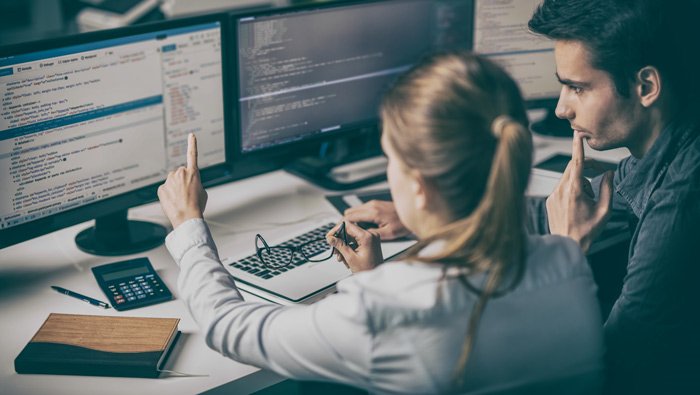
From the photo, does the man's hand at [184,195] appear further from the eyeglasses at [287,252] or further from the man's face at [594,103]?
the man's face at [594,103]

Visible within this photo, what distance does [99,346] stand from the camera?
50.7 inches

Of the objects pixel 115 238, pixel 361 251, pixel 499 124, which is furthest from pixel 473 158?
pixel 115 238

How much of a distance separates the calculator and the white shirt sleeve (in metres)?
0.23

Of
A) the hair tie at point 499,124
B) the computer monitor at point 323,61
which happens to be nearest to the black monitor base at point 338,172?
the computer monitor at point 323,61

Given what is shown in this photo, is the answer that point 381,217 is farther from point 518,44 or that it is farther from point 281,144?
point 518,44

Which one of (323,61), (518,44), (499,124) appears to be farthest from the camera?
(518,44)

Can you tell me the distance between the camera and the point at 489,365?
3.25ft

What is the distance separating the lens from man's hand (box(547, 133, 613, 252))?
1.55 metres

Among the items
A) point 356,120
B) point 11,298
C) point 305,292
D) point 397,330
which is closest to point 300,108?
point 356,120

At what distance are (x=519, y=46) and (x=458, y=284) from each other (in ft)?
4.59

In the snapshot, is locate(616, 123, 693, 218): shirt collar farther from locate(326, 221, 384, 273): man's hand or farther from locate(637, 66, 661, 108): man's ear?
locate(326, 221, 384, 273): man's hand

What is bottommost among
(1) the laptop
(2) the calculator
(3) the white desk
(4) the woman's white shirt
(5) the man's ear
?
(3) the white desk

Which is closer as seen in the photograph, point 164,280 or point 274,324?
point 274,324

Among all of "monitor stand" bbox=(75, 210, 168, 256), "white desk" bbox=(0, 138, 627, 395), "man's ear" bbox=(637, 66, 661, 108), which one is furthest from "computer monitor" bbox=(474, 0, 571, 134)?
"monitor stand" bbox=(75, 210, 168, 256)
